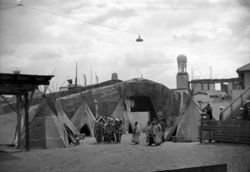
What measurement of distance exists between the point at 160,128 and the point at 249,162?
7224mm

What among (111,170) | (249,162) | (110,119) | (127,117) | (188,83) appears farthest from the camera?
(188,83)

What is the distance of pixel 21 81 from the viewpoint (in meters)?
14.4

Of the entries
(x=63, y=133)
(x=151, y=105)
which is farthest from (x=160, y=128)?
(x=151, y=105)

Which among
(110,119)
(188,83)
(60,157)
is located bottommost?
(60,157)

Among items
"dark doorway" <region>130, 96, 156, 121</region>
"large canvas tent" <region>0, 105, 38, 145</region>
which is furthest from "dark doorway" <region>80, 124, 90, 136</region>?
"dark doorway" <region>130, 96, 156, 121</region>

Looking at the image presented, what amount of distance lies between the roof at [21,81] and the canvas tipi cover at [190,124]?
7.84 meters

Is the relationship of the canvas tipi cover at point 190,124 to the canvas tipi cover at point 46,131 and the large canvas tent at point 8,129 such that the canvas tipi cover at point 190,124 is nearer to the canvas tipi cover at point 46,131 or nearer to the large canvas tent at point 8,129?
the canvas tipi cover at point 46,131

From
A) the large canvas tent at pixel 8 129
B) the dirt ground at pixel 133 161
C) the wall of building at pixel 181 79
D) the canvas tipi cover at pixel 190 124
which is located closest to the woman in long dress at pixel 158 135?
the canvas tipi cover at pixel 190 124

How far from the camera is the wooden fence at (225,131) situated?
15725 millimetres

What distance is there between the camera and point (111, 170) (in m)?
9.75

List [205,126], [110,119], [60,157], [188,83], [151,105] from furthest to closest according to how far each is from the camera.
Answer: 1. [188,83]
2. [151,105]
3. [110,119]
4. [205,126]
5. [60,157]

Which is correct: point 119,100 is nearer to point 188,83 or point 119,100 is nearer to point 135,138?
point 135,138

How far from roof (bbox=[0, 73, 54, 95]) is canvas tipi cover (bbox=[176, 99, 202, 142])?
7.84 meters

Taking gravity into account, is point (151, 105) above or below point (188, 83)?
below
